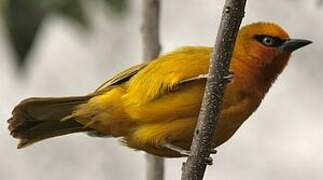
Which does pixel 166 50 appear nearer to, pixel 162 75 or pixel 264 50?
pixel 264 50

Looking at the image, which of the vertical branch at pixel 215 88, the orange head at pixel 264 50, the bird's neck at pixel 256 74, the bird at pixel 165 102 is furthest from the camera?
the orange head at pixel 264 50

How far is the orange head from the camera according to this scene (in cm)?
404

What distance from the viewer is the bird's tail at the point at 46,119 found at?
408 centimetres

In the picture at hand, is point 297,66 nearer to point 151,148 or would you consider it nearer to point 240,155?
point 240,155

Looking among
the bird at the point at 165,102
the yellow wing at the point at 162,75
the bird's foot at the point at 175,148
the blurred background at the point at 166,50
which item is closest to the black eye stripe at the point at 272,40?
the bird at the point at 165,102

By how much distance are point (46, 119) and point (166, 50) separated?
396 cm

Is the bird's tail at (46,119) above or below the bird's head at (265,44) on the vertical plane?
below

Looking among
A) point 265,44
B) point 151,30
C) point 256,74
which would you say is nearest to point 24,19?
point 151,30

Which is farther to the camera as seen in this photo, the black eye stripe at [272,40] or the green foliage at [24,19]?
the black eye stripe at [272,40]

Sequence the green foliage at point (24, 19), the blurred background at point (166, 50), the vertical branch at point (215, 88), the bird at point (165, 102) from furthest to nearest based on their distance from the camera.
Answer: the blurred background at point (166, 50)
the bird at point (165, 102)
the green foliage at point (24, 19)
the vertical branch at point (215, 88)

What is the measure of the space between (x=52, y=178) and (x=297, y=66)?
2306 mm

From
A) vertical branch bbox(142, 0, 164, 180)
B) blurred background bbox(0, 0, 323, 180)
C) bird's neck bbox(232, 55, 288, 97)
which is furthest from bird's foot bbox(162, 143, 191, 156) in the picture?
blurred background bbox(0, 0, 323, 180)

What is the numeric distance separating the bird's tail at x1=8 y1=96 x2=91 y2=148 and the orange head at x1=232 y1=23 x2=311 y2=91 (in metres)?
0.68

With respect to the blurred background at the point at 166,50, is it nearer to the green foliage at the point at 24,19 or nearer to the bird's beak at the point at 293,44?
the bird's beak at the point at 293,44
